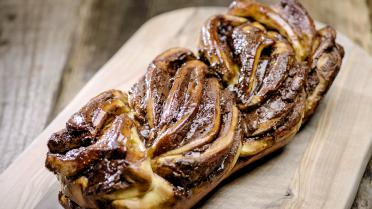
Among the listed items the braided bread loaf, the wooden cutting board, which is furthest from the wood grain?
the braided bread loaf

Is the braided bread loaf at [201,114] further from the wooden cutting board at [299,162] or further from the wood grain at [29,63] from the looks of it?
the wood grain at [29,63]

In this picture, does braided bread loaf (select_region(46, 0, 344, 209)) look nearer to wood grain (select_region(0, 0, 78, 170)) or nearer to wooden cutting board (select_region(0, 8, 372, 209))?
wooden cutting board (select_region(0, 8, 372, 209))

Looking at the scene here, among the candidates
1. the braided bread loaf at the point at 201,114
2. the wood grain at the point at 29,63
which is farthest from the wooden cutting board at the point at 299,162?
the wood grain at the point at 29,63

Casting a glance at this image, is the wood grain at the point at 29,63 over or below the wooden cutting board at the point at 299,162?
over

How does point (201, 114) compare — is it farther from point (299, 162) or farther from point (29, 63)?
point (29, 63)

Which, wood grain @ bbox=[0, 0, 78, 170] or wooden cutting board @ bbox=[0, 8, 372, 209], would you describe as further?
wood grain @ bbox=[0, 0, 78, 170]

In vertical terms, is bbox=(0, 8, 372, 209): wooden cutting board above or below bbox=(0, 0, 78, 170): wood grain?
below
